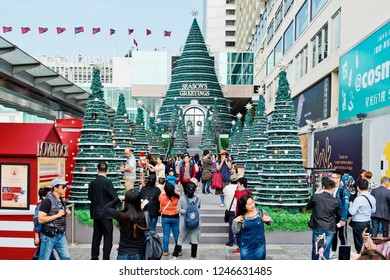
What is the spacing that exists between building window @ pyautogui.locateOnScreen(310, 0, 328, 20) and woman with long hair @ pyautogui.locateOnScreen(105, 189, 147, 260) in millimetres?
23411

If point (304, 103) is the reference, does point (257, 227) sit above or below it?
below

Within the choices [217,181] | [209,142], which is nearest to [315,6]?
[209,142]

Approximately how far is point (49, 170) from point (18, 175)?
75 cm

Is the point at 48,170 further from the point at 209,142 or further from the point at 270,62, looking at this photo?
the point at 270,62

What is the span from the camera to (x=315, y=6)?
27.3m

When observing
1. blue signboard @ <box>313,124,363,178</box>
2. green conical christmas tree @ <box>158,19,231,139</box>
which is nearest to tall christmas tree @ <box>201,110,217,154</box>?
blue signboard @ <box>313,124,363,178</box>

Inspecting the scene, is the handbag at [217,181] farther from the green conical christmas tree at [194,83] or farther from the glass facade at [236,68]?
the glass facade at [236,68]

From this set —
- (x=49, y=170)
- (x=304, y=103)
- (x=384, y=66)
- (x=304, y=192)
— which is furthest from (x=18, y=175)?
(x=304, y=103)

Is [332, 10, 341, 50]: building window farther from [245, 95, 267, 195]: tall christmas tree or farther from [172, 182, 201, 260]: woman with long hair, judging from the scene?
[172, 182, 201, 260]: woman with long hair

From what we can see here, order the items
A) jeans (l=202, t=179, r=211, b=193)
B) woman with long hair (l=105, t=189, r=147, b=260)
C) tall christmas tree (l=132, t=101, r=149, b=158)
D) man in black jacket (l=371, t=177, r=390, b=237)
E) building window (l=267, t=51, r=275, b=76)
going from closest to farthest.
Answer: woman with long hair (l=105, t=189, r=147, b=260), man in black jacket (l=371, t=177, r=390, b=237), jeans (l=202, t=179, r=211, b=193), tall christmas tree (l=132, t=101, r=149, b=158), building window (l=267, t=51, r=275, b=76)

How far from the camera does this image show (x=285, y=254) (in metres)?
9.33

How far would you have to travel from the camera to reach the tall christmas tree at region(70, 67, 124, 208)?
11057mm

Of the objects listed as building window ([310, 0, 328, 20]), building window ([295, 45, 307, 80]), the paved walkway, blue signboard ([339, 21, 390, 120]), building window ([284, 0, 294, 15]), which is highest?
building window ([284, 0, 294, 15])
